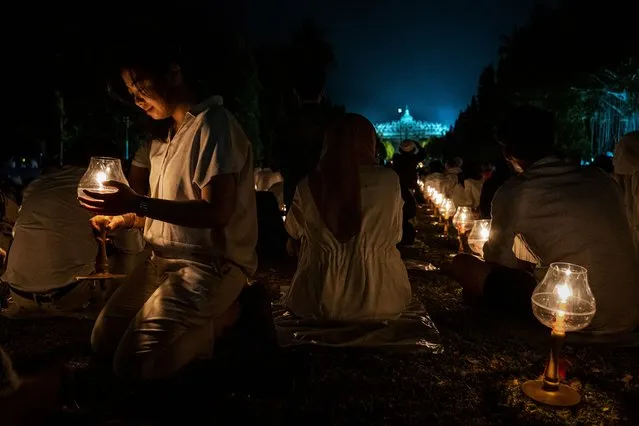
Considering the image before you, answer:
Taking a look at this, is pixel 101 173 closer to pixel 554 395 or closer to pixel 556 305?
pixel 556 305

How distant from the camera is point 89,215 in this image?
4.93 m

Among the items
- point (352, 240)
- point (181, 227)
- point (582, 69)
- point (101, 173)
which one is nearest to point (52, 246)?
point (101, 173)

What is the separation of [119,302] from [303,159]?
339 cm

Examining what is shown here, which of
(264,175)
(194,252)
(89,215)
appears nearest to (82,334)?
(89,215)

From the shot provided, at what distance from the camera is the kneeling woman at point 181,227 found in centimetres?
284

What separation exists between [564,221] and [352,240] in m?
1.58

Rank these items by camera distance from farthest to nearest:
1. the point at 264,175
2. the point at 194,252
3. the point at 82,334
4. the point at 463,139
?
1. the point at 463,139
2. the point at 264,175
3. the point at 82,334
4. the point at 194,252

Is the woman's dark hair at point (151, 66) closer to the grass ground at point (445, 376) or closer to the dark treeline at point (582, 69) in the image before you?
the grass ground at point (445, 376)

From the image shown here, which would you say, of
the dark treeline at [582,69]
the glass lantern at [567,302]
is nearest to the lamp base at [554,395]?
the glass lantern at [567,302]

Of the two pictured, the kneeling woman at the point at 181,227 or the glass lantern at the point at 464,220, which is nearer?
the kneeling woman at the point at 181,227

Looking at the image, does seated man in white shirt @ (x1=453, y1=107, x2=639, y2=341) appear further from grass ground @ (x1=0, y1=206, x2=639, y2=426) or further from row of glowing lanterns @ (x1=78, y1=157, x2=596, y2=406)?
row of glowing lanterns @ (x1=78, y1=157, x2=596, y2=406)

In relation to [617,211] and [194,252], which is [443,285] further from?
[194,252]

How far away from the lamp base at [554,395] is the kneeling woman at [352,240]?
1.49m

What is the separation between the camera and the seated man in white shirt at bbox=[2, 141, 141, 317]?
4855 mm
